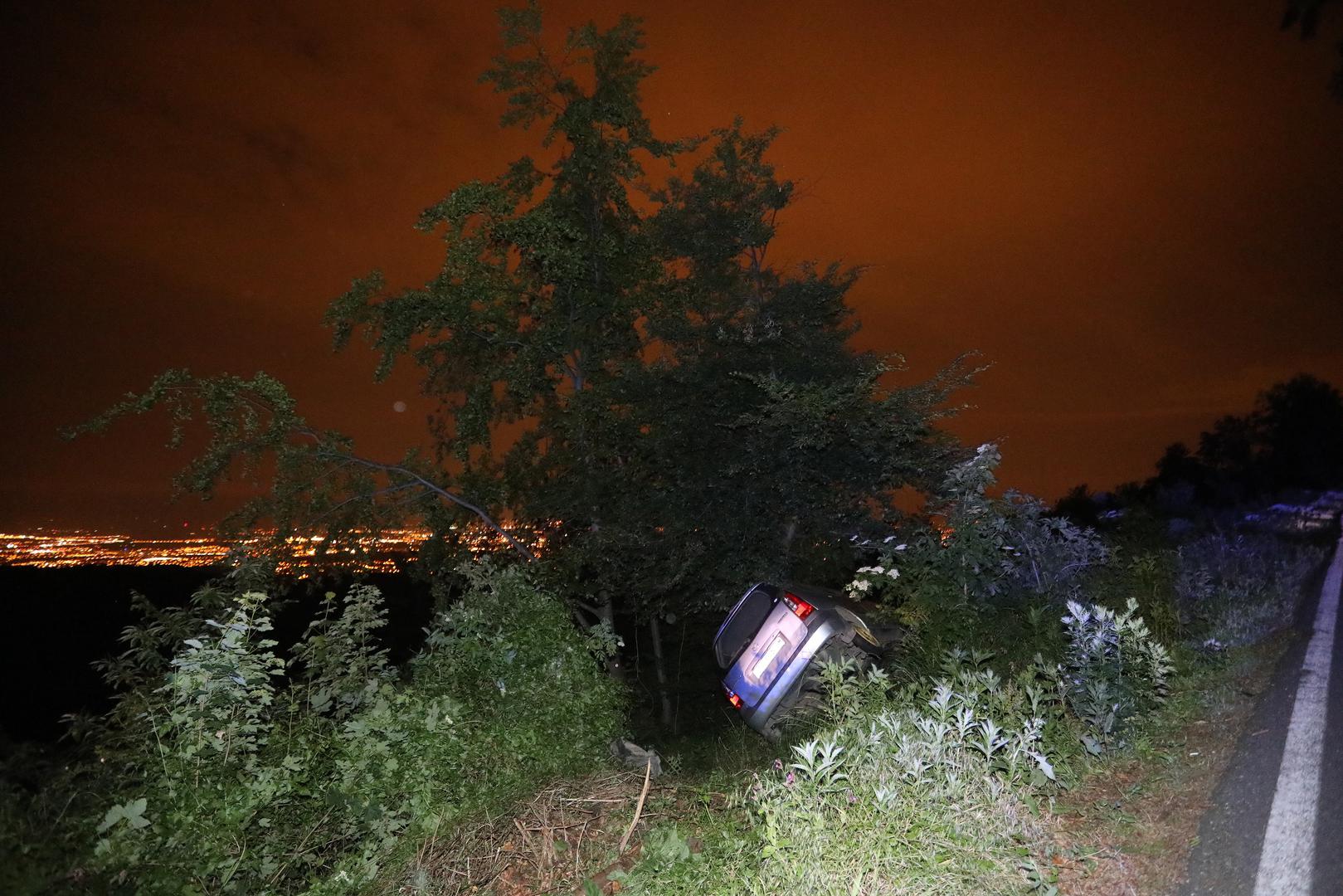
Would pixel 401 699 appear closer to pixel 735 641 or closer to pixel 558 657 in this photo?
pixel 558 657

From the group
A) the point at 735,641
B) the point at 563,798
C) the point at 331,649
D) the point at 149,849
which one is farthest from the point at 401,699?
the point at 735,641

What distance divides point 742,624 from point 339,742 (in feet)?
16.0

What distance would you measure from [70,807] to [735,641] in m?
6.29

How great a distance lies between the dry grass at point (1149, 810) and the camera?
3775 millimetres

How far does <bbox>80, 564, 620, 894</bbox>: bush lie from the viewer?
438 centimetres

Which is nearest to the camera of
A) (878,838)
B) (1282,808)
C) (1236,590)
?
(878,838)

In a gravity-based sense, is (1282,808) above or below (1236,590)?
below

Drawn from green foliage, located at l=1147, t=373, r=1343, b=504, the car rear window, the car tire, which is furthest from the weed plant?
green foliage, located at l=1147, t=373, r=1343, b=504

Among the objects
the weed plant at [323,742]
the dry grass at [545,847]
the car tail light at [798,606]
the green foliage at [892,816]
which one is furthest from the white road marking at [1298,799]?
the weed plant at [323,742]

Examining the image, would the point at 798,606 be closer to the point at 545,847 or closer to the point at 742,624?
the point at 742,624

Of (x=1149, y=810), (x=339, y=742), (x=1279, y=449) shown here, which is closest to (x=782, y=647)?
(x=1149, y=810)

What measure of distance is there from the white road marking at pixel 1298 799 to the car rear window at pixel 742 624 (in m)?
4.68

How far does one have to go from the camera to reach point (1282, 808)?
4.26m

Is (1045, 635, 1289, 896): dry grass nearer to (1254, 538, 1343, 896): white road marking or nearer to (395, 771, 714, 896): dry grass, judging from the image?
(1254, 538, 1343, 896): white road marking
